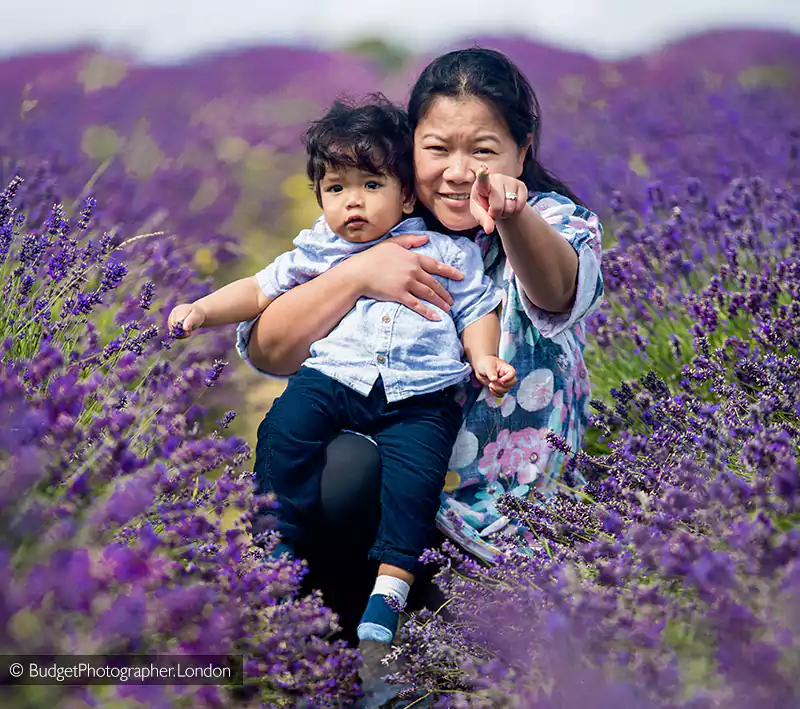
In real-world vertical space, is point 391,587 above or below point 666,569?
below

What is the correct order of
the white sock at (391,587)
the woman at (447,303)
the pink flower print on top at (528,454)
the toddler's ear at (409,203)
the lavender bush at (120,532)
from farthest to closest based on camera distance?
the toddler's ear at (409,203) → the pink flower print on top at (528,454) → the woman at (447,303) → the white sock at (391,587) → the lavender bush at (120,532)

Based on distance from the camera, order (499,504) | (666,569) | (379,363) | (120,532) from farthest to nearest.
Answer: (379,363)
(499,504)
(120,532)
(666,569)

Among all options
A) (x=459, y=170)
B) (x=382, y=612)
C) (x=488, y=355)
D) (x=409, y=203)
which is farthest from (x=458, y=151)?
(x=382, y=612)

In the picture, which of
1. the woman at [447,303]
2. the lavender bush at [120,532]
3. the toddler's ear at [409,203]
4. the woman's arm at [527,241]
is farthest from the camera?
the toddler's ear at [409,203]

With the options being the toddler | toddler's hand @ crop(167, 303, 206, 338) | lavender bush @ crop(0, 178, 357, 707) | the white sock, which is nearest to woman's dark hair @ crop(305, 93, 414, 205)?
the toddler

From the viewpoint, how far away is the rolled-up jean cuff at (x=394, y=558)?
1968 mm

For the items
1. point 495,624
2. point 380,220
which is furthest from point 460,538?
point 380,220

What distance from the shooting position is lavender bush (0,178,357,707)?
1.13 meters

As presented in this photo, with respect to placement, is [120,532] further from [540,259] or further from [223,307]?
[540,259]

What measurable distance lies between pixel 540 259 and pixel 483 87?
17.9 inches

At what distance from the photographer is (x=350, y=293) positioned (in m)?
2.19

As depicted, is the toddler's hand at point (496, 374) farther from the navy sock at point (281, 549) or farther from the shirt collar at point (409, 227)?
the navy sock at point (281, 549)

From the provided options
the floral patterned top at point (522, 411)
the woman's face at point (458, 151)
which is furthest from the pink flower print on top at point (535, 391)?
the woman's face at point (458, 151)

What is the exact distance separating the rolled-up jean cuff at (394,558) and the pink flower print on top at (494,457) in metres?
0.28
